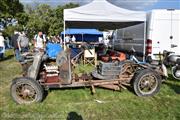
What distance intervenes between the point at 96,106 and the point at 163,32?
260 inches

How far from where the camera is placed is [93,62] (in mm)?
14234

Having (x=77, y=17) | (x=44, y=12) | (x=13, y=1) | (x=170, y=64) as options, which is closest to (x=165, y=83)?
(x=170, y=64)

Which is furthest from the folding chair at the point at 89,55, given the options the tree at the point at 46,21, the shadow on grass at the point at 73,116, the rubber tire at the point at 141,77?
the tree at the point at 46,21

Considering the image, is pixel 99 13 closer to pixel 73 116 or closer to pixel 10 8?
pixel 73 116

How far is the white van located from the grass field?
4.31 meters

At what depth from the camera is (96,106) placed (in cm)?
661

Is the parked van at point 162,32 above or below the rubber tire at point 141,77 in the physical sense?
above

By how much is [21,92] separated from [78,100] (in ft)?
4.47

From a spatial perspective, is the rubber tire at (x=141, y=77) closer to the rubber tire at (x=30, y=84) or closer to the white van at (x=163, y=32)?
the rubber tire at (x=30, y=84)

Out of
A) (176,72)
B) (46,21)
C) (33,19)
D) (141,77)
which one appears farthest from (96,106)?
(46,21)

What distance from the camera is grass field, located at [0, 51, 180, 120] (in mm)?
6016

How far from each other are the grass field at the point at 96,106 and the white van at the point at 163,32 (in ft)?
14.1

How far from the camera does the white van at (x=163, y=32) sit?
12055 mm

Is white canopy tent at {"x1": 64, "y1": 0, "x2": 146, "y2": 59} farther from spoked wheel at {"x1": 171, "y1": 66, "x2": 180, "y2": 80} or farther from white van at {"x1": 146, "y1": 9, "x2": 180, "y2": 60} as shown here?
spoked wheel at {"x1": 171, "y1": 66, "x2": 180, "y2": 80}
